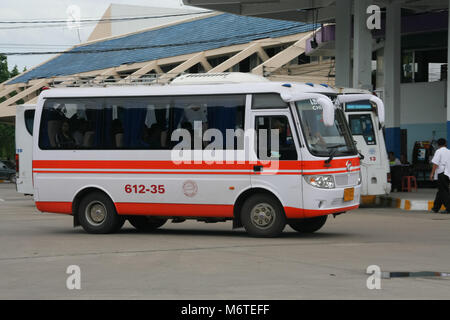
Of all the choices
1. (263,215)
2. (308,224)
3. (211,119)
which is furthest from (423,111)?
(263,215)

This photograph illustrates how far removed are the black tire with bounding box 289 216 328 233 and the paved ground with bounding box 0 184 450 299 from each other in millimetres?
248

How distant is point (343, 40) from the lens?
105ft

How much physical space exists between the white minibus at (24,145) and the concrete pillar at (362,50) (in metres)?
10.3

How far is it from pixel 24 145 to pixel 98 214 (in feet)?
30.6

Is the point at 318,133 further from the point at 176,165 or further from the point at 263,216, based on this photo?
the point at 176,165

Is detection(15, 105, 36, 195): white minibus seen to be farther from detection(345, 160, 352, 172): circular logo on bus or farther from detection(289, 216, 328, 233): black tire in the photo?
detection(345, 160, 352, 172): circular logo on bus

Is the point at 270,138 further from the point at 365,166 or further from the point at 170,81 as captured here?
the point at 365,166

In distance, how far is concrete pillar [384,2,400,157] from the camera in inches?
1249

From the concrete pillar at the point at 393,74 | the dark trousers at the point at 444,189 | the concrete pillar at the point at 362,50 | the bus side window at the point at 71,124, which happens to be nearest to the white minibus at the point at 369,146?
the dark trousers at the point at 444,189

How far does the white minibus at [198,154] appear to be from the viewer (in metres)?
13.7
